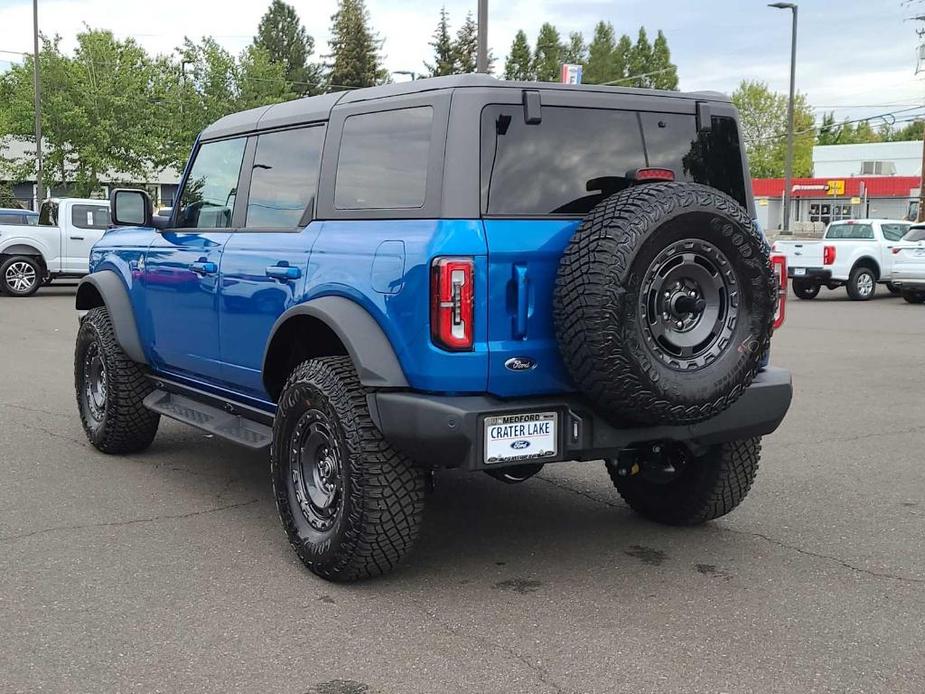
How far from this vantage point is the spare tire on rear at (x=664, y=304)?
392cm

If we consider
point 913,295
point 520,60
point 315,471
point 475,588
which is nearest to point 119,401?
point 315,471

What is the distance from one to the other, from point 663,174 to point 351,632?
2.19 m

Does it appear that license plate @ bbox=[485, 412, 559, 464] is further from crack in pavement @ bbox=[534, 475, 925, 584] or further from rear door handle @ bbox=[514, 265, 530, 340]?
crack in pavement @ bbox=[534, 475, 925, 584]

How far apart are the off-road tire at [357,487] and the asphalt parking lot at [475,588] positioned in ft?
0.46

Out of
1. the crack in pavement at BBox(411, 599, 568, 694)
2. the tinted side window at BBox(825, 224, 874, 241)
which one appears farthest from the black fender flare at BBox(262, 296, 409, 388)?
the tinted side window at BBox(825, 224, 874, 241)

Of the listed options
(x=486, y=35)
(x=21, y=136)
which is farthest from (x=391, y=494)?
(x=21, y=136)

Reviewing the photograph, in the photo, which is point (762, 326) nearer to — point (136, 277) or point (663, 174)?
point (663, 174)

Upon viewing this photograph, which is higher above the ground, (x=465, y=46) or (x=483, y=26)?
(x=465, y=46)

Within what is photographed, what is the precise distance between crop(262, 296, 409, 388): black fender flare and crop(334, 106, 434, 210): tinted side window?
463 millimetres

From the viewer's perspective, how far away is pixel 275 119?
5410mm

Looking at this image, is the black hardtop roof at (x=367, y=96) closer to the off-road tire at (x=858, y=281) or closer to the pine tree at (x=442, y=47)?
the off-road tire at (x=858, y=281)

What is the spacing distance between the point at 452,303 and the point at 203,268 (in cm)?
209

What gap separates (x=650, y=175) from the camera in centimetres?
438

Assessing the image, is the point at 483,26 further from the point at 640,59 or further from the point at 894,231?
the point at 640,59
